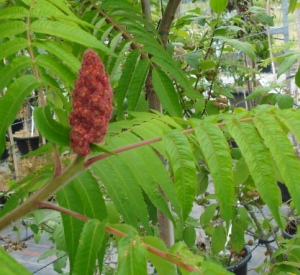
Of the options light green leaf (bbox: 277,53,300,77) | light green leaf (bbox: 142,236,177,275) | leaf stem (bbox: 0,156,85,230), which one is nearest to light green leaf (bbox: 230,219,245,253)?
light green leaf (bbox: 277,53,300,77)

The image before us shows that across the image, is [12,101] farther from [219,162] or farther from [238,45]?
[238,45]

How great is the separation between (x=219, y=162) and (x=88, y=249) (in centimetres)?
23

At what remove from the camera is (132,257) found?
2.19 feet

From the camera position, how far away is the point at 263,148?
0.82 meters

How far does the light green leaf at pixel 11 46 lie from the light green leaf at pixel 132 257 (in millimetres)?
364

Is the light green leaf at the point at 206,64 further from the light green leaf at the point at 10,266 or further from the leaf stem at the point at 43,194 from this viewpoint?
the light green leaf at the point at 10,266

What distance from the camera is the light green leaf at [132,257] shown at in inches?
25.9

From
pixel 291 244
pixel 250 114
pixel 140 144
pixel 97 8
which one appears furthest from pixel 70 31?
pixel 291 244

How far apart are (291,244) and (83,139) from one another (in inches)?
55.6

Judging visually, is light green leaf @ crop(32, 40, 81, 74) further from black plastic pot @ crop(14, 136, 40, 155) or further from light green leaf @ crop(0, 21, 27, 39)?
black plastic pot @ crop(14, 136, 40, 155)

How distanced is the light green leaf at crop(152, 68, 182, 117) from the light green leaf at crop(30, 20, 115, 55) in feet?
1.11

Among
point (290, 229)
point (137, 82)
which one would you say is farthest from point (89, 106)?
point (290, 229)

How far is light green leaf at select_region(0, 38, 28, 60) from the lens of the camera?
85 centimetres

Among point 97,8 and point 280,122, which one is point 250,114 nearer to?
point 280,122
